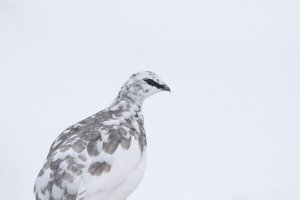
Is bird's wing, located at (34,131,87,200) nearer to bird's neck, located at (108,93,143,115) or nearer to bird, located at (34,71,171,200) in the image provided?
bird, located at (34,71,171,200)

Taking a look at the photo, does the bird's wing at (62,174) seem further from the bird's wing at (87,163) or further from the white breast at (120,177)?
the white breast at (120,177)

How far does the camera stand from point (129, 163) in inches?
554

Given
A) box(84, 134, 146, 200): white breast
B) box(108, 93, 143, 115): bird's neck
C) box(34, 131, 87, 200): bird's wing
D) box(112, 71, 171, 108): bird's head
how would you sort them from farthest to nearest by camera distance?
box(112, 71, 171, 108): bird's head < box(108, 93, 143, 115): bird's neck < box(84, 134, 146, 200): white breast < box(34, 131, 87, 200): bird's wing

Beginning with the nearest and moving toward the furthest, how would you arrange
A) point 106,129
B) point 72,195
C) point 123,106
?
point 72,195
point 106,129
point 123,106

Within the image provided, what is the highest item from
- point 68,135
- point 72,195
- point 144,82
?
point 144,82

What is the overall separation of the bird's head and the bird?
0.83 ft

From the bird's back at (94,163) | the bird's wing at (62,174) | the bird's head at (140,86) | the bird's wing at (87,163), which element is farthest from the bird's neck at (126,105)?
the bird's wing at (62,174)

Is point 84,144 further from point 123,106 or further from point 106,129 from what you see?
point 123,106

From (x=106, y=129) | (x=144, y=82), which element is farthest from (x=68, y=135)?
(x=144, y=82)

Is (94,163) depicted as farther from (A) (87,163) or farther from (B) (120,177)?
(B) (120,177)

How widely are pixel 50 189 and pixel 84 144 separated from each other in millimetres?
841

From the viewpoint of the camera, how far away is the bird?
13406 millimetres

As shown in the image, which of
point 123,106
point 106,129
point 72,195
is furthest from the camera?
point 123,106

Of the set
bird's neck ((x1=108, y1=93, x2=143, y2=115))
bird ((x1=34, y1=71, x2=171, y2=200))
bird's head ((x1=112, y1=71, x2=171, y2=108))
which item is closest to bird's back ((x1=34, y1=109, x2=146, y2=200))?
bird ((x1=34, y1=71, x2=171, y2=200))
